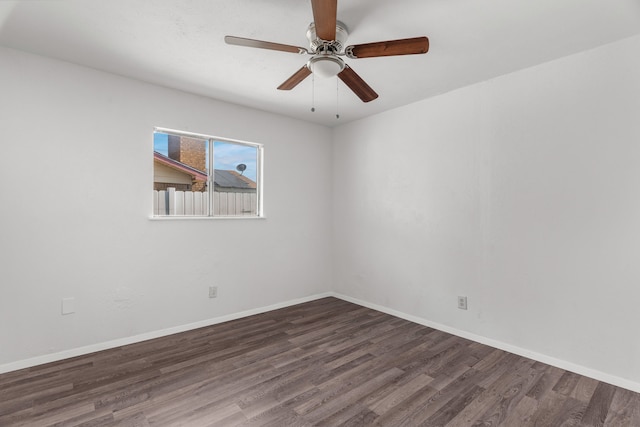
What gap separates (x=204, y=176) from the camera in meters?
3.51

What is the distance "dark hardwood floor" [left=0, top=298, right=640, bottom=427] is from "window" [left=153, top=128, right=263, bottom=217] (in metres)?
1.37

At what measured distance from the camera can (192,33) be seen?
2.19 metres

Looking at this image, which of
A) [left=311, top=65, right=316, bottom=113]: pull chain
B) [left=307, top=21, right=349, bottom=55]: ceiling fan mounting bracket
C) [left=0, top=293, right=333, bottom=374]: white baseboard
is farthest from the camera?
[left=311, top=65, right=316, bottom=113]: pull chain

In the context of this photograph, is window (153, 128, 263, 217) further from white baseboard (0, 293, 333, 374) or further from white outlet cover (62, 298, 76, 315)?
white baseboard (0, 293, 333, 374)

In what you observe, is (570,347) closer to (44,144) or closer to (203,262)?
(203,262)

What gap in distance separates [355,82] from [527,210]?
6.03ft

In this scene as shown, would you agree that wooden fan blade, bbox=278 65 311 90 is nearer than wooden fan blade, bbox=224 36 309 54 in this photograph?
No

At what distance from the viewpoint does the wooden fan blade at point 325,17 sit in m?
1.47

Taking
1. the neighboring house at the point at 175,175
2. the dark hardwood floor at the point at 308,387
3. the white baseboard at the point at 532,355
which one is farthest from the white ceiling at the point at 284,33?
the dark hardwood floor at the point at 308,387

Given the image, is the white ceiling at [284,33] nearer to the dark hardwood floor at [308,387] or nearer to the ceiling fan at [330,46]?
the ceiling fan at [330,46]

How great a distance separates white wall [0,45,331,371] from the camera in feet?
7.98

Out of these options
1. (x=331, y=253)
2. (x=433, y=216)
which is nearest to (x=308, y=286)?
(x=331, y=253)

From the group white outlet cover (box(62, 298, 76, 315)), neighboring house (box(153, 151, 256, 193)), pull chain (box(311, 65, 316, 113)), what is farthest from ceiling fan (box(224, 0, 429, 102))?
white outlet cover (box(62, 298, 76, 315))

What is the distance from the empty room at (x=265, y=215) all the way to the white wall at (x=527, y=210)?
0.02 metres
